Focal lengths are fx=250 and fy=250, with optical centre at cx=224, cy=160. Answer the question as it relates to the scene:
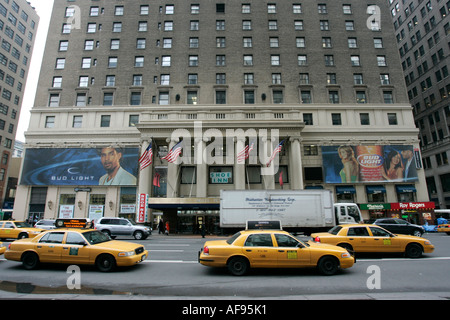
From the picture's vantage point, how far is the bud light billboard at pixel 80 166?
3350cm

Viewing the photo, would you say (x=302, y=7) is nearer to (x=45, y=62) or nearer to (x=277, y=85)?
(x=277, y=85)

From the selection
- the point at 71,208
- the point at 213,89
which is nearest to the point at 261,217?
the point at 213,89

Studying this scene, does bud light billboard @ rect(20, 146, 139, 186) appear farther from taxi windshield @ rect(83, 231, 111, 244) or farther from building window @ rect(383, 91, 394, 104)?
building window @ rect(383, 91, 394, 104)

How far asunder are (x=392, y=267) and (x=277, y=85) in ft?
106

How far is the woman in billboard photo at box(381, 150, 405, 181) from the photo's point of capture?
109 feet

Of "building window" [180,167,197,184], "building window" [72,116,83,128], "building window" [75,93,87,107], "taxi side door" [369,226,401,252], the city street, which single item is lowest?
the city street

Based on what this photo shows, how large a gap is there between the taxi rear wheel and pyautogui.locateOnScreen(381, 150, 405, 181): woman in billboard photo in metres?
35.1

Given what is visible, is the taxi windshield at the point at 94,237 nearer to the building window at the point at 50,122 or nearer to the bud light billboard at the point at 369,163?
the bud light billboard at the point at 369,163

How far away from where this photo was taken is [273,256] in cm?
819

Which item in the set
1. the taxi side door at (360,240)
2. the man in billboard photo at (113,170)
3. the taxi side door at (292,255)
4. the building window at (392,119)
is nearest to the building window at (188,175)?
the man in billboard photo at (113,170)

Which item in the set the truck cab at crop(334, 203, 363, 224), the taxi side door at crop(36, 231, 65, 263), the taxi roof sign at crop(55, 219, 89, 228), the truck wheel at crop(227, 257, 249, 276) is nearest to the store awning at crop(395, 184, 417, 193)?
the truck cab at crop(334, 203, 363, 224)

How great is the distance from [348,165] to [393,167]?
239 inches

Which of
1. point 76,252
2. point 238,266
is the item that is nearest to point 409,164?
point 238,266

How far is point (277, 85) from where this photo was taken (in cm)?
3762
